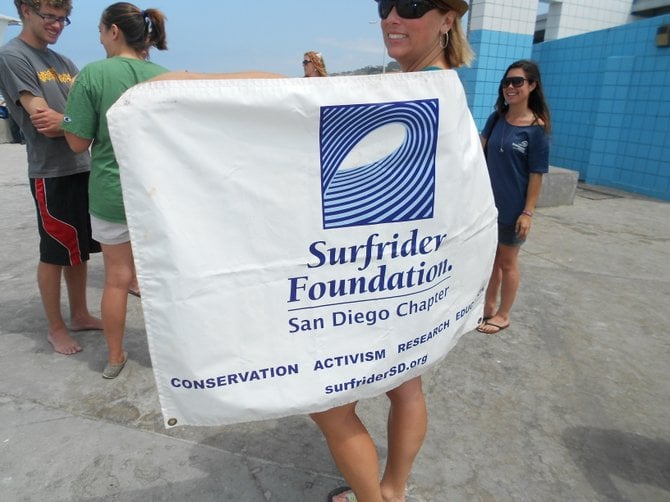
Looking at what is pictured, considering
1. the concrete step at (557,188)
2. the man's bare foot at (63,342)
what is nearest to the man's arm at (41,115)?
the man's bare foot at (63,342)

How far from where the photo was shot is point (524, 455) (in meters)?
2.09

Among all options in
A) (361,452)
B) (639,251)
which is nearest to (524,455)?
(361,452)

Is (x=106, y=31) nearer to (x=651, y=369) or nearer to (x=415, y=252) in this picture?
(x=415, y=252)

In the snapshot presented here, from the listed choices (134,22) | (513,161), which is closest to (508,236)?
(513,161)

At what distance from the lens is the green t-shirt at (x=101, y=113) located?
217cm

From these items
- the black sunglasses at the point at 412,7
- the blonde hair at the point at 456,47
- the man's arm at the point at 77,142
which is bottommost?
the man's arm at the point at 77,142

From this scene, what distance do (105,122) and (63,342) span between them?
1375 millimetres

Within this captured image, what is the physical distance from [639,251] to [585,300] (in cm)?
188

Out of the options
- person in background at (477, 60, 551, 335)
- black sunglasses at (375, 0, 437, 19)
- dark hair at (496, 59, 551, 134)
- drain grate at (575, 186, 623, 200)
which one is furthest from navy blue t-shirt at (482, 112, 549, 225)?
drain grate at (575, 186, 623, 200)

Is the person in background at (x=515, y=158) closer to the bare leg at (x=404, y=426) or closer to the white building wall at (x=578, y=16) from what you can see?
the bare leg at (x=404, y=426)

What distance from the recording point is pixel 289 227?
1141 mm

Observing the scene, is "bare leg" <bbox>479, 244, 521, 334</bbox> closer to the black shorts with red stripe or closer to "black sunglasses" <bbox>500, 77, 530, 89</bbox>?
"black sunglasses" <bbox>500, 77, 530, 89</bbox>

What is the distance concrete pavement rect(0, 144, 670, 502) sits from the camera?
190 cm

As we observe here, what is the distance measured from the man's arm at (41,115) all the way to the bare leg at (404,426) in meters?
2.05
